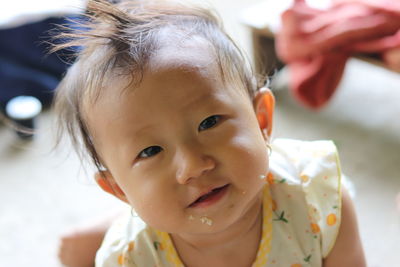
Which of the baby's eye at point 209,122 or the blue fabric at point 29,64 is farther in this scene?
the blue fabric at point 29,64

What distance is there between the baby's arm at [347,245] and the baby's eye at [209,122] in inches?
10.9

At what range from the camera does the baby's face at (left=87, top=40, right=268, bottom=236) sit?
747 millimetres

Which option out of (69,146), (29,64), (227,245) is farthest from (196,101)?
(29,64)

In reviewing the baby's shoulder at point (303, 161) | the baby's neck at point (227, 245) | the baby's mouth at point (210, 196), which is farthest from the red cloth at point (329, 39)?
the baby's mouth at point (210, 196)

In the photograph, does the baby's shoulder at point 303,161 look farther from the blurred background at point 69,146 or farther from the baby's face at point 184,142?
the blurred background at point 69,146

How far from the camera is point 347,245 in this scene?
2.99 feet

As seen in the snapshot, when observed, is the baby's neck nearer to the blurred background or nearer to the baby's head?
the baby's head

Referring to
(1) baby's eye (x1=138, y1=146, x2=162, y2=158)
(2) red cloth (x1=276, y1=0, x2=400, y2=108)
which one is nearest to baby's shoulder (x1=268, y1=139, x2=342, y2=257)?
(1) baby's eye (x1=138, y1=146, x2=162, y2=158)

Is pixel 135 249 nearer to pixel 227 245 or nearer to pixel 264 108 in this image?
pixel 227 245

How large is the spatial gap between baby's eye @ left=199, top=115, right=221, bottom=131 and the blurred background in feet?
1.84

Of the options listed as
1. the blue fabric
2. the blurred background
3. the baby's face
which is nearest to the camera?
the baby's face

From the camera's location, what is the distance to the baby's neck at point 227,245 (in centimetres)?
90

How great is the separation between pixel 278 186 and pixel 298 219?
61 mm

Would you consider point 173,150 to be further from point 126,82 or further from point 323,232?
point 323,232
